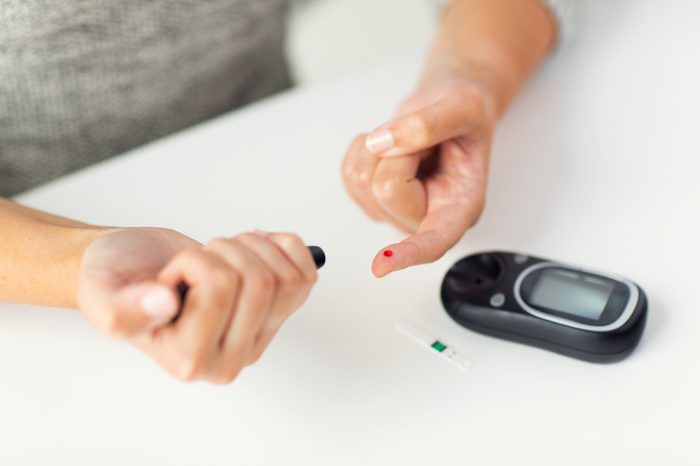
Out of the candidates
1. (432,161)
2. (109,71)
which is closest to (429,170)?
(432,161)

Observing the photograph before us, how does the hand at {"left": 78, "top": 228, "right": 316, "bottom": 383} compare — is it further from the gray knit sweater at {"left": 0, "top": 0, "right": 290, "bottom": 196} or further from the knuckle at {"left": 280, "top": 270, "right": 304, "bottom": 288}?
the gray knit sweater at {"left": 0, "top": 0, "right": 290, "bottom": 196}

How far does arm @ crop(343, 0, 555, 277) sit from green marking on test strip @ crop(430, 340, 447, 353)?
0.05 metres

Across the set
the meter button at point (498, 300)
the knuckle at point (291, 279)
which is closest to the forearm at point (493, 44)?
the meter button at point (498, 300)

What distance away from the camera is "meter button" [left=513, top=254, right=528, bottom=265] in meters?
0.54

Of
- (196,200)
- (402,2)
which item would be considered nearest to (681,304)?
(196,200)

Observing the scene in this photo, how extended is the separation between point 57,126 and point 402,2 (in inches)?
24.9

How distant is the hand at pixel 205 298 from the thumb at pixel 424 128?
17 centimetres

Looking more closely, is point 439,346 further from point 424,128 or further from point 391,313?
point 424,128

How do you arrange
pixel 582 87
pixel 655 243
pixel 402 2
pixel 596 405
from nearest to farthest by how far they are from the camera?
1. pixel 596 405
2. pixel 655 243
3. pixel 582 87
4. pixel 402 2

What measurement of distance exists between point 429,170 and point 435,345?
0.53ft

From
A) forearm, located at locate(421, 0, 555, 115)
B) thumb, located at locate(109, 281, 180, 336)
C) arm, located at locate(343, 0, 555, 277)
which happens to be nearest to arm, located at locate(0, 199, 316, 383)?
thumb, located at locate(109, 281, 180, 336)

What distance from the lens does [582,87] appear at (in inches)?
29.1

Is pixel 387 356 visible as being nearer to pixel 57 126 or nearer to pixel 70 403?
pixel 70 403

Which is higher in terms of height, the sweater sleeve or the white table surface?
the sweater sleeve
